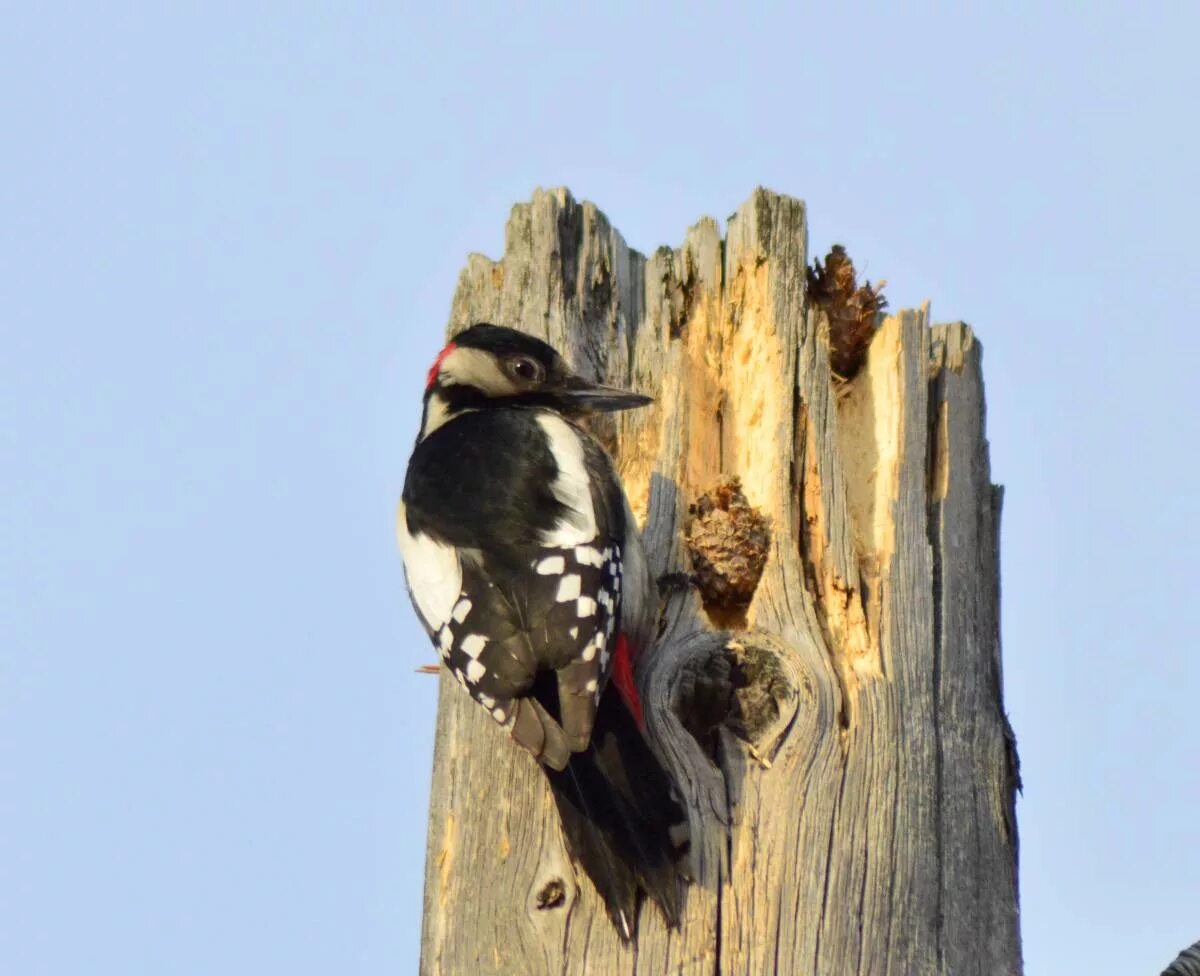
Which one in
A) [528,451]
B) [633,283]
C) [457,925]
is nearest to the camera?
[457,925]

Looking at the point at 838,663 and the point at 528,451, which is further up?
the point at 528,451

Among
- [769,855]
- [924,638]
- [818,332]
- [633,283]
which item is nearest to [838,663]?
[924,638]

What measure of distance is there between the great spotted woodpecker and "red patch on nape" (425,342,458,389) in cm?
2

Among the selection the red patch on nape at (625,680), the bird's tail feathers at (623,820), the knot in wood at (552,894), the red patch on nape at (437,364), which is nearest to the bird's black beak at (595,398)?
the red patch on nape at (437,364)

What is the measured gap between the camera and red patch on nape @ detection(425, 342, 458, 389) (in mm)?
4359

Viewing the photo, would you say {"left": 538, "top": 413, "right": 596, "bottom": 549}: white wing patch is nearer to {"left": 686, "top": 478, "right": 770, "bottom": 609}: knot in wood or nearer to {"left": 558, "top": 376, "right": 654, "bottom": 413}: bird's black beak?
{"left": 558, "top": 376, "right": 654, "bottom": 413}: bird's black beak

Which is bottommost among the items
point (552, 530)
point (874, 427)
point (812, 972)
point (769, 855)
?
point (812, 972)

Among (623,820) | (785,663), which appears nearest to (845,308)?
(785,663)

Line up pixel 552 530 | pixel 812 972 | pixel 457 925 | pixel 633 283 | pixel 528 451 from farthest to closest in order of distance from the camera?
pixel 633 283 < pixel 528 451 < pixel 552 530 < pixel 457 925 < pixel 812 972

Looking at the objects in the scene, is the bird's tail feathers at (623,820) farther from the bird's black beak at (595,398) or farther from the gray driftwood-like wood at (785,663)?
the bird's black beak at (595,398)

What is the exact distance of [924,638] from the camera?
3.54 meters

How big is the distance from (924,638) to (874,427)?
54cm

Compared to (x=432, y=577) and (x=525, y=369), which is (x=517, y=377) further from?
(x=432, y=577)

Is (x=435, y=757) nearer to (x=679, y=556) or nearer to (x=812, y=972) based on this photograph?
(x=679, y=556)
